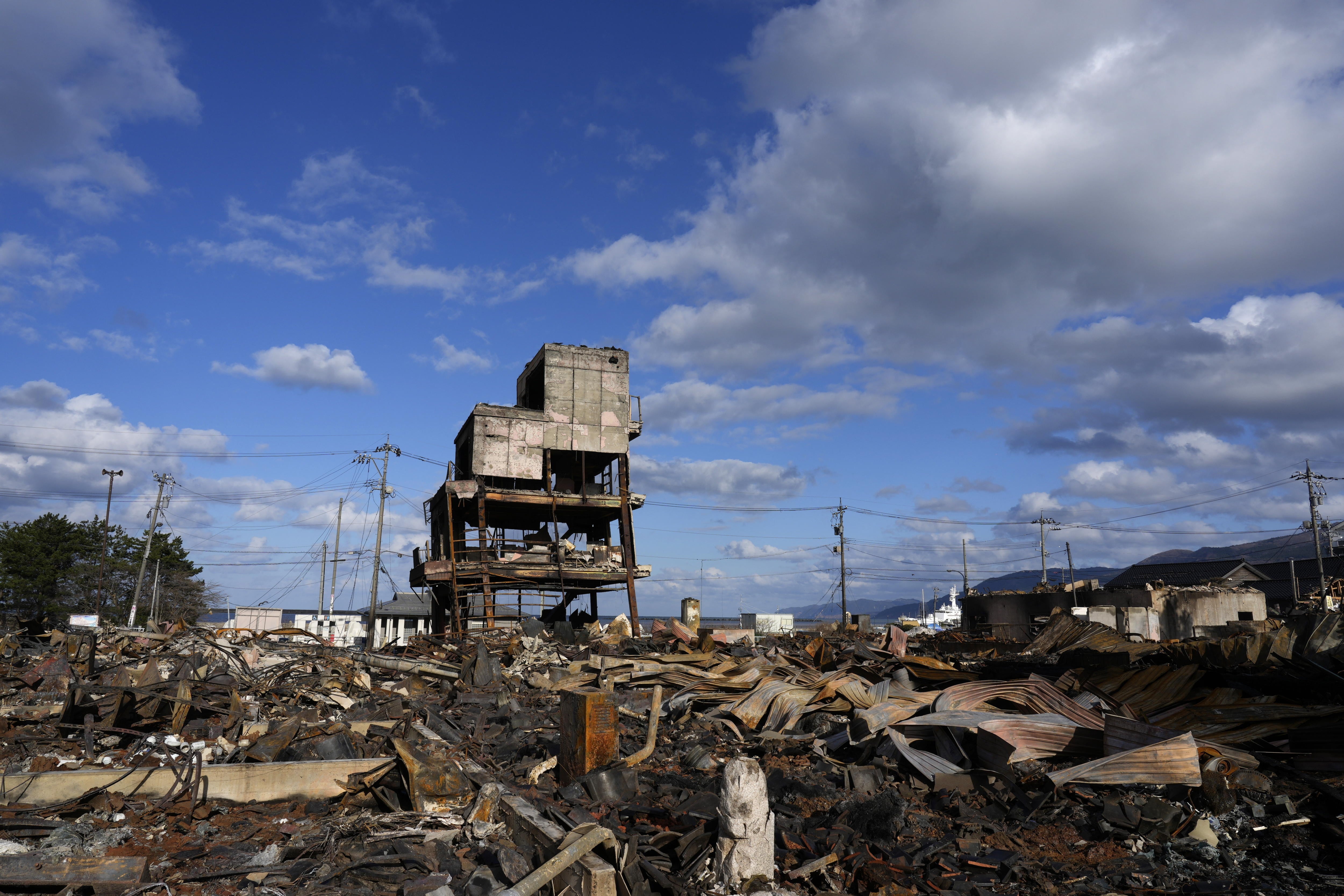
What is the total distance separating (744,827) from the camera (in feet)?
15.5

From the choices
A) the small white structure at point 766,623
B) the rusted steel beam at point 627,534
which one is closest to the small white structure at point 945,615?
the small white structure at point 766,623

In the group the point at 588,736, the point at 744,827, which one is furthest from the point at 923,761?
the point at 588,736

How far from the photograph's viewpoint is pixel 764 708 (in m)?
9.07

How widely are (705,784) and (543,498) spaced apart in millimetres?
21134

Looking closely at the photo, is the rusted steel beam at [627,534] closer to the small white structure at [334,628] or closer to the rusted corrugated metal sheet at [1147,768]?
the small white structure at [334,628]

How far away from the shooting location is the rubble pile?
15.7 ft

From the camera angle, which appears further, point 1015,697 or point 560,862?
point 1015,697

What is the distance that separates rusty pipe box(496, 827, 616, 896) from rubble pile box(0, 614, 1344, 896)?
0.8 inches

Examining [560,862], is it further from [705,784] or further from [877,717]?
[877,717]

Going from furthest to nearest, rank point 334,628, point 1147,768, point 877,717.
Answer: point 334,628, point 877,717, point 1147,768

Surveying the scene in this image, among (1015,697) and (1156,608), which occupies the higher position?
(1156,608)

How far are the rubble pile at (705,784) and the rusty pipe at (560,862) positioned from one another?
0.02 metres

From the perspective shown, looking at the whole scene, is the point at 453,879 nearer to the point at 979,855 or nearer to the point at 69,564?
the point at 979,855

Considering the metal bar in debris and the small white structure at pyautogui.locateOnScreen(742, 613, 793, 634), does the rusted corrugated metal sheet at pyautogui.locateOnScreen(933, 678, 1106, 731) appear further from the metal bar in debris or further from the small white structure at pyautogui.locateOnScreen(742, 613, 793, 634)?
the small white structure at pyautogui.locateOnScreen(742, 613, 793, 634)
